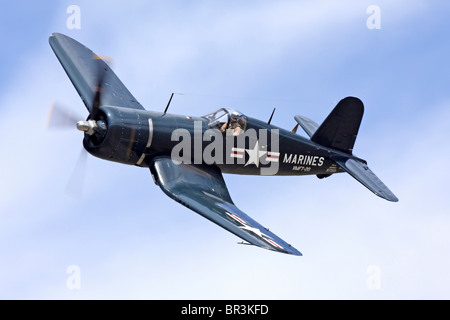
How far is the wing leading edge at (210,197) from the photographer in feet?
55.7

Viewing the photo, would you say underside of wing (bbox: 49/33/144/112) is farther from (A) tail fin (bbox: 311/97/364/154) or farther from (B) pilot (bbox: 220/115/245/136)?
(A) tail fin (bbox: 311/97/364/154)

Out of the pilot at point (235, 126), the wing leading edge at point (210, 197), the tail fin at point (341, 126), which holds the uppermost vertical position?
the tail fin at point (341, 126)

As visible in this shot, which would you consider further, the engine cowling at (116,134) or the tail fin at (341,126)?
the tail fin at (341,126)

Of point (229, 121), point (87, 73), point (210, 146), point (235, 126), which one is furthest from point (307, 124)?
point (87, 73)

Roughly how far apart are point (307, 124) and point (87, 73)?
5.78 meters

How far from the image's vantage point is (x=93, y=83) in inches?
842

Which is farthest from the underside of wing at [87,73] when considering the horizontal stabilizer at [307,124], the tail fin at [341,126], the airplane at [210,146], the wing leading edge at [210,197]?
the tail fin at [341,126]

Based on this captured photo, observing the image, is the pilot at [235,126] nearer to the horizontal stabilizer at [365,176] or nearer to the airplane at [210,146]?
the airplane at [210,146]

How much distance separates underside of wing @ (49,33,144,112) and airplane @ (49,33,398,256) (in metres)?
0.03

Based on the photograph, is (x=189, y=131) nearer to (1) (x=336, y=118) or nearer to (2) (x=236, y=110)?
(2) (x=236, y=110)

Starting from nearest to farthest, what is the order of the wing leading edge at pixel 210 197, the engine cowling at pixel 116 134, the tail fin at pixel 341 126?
the wing leading edge at pixel 210 197 < the engine cowling at pixel 116 134 < the tail fin at pixel 341 126

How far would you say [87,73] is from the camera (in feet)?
71.5

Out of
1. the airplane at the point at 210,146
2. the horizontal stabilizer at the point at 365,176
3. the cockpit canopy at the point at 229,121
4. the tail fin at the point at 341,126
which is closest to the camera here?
the airplane at the point at 210,146

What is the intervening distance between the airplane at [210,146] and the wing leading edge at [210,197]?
2 cm
